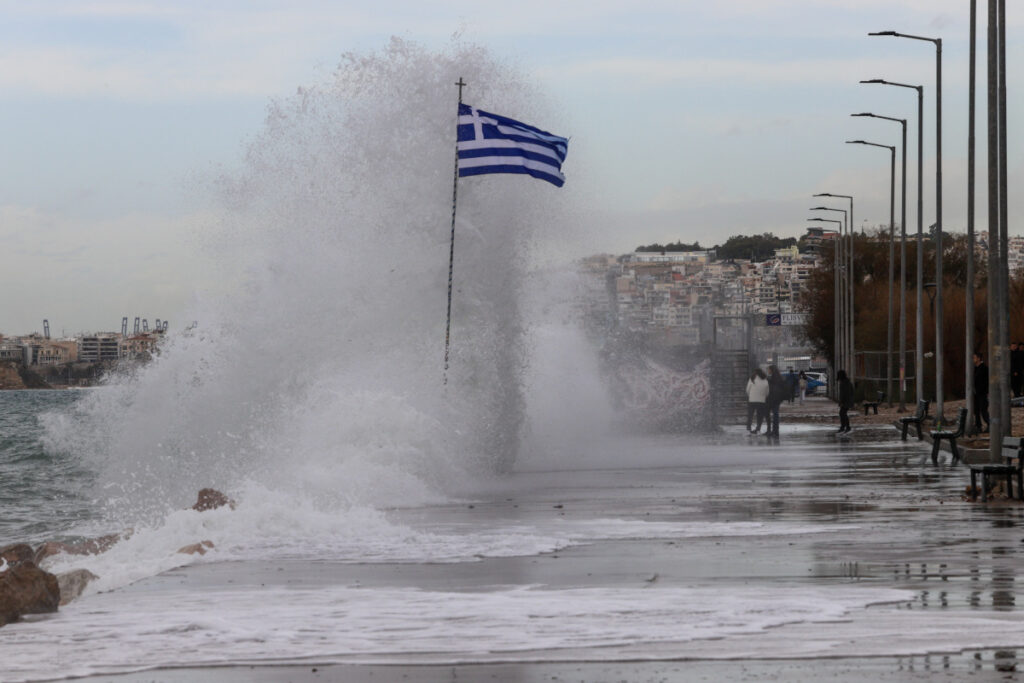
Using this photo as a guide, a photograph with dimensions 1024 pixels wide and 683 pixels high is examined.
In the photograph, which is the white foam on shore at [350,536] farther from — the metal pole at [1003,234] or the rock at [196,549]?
the metal pole at [1003,234]

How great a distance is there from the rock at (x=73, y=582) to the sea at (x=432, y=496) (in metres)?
0.15

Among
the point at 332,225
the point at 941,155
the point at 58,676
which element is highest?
the point at 941,155

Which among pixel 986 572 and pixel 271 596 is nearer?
pixel 271 596

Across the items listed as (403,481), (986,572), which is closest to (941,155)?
(403,481)

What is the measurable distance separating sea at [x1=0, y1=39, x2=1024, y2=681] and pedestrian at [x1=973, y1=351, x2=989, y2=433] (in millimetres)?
1882

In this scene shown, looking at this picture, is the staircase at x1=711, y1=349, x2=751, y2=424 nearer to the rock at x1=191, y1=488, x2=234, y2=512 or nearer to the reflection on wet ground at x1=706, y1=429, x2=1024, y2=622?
the reflection on wet ground at x1=706, y1=429, x2=1024, y2=622

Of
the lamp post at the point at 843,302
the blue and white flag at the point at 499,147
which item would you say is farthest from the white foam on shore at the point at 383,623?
the lamp post at the point at 843,302

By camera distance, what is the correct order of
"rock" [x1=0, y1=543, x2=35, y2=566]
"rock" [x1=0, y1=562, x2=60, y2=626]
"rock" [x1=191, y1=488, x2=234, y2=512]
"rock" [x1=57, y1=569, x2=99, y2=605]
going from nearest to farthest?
"rock" [x1=0, y1=562, x2=60, y2=626] < "rock" [x1=57, y1=569, x2=99, y2=605] < "rock" [x1=0, y1=543, x2=35, y2=566] < "rock" [x1=191, y1=488, x2=234, y2=512]

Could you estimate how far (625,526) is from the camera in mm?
17047

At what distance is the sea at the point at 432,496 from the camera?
10070 millimetres

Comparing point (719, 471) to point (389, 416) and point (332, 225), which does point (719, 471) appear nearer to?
point (389, 416)

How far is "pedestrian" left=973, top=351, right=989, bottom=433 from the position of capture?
33.9m

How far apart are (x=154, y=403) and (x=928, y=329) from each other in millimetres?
46441

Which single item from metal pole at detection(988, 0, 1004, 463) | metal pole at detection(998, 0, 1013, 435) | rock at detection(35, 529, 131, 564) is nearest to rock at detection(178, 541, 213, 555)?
rock at detection(35, 529, 131, 564)
